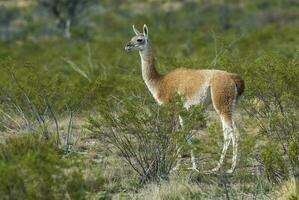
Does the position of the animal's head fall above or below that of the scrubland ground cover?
above

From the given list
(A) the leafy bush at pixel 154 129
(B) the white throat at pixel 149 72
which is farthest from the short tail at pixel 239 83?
(B) the white throat at pixel 149 72

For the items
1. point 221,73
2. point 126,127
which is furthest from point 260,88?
point 126,127

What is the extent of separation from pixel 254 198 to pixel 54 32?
54761 mm

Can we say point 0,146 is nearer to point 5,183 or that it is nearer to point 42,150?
point 42,150

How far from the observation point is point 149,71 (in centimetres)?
1117

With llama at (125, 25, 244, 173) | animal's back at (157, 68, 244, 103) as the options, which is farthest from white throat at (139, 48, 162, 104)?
animal's back at (157, 68, 244, 103)

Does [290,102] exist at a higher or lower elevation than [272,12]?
lower

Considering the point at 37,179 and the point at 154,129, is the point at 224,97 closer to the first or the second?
the point at 154,129

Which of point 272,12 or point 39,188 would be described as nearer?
point 39,188

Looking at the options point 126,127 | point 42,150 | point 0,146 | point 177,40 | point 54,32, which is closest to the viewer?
point 42,150

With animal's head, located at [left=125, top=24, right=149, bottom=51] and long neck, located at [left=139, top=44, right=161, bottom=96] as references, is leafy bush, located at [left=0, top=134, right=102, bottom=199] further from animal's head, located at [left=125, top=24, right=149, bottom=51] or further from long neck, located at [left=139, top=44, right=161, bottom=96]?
animal's head, located at [left=125, top=24, right=149, bottom=51]

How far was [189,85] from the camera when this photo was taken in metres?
10.4

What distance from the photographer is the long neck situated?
1104 cm

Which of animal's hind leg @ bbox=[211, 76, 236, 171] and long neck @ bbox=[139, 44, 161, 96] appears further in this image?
long neck @ bbox=[139, 44, 161, 96]
